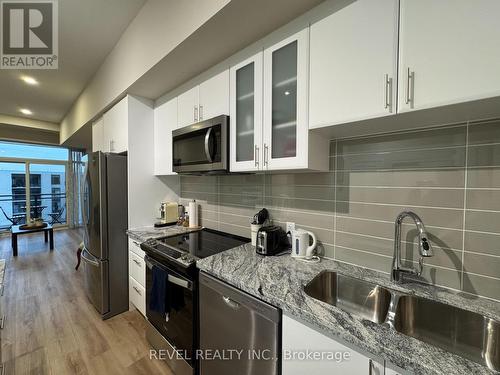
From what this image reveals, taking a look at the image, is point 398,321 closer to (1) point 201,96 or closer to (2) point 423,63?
(2) point 423,63

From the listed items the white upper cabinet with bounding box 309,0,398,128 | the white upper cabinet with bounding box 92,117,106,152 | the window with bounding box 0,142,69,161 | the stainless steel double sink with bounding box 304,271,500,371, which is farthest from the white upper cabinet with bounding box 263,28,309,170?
the window with bounding box 0,142,69,161

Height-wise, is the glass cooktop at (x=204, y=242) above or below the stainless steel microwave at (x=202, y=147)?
below

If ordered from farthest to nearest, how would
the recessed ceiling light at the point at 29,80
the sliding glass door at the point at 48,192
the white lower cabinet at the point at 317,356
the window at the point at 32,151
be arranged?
1. the sliding glass door at the point at 48,192
2. the window at the point at 32,151
3. the recessed ceiling light at the point at 29,80
4. the white lower cabinet at the point at 317,356

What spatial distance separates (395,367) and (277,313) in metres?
0.42

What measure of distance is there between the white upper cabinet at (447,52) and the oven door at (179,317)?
1.50 m

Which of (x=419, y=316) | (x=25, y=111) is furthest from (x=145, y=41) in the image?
(x=25, y=111)

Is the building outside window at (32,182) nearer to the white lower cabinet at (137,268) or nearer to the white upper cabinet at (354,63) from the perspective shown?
the white lower cabinet at (137,268)

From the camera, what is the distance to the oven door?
134 centimetres

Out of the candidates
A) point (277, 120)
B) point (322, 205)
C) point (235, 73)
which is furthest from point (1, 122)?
point (322, 205)

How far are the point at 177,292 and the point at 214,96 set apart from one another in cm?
145

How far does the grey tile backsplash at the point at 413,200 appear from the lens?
2.97ft

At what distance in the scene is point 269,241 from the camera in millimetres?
1389

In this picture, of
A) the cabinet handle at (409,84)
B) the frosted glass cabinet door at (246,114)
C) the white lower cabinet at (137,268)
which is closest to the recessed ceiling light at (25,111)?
the white lower cabinet at (137,268)

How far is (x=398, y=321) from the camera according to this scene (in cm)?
93
